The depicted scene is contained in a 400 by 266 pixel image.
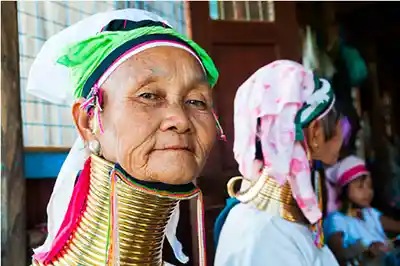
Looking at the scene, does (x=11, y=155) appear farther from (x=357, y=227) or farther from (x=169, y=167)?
(x=357, y=227)

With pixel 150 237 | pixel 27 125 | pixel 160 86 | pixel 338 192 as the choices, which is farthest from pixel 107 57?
pixel 338 192

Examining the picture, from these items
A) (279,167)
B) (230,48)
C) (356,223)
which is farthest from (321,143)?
(356,223)

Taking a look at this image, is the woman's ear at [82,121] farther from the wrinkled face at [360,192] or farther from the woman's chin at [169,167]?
the wrinkled face at [360,192]

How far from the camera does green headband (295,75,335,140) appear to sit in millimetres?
1944

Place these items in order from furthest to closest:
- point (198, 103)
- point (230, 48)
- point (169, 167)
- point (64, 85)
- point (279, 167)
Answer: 1. point (230, 48)
2. point (279, 167)
3. point (64, 85)
4. point (198, 103)
5. point (169, 167)

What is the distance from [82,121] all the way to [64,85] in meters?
0.24

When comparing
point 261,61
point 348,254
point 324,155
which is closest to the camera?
point 324,155

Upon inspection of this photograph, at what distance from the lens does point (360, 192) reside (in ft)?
10.1

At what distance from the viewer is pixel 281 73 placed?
1988 millimetres

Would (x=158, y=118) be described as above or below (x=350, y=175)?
above

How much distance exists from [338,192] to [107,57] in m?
2.41

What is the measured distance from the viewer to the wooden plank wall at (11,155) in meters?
1.73

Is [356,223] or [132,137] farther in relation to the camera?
[356,223]

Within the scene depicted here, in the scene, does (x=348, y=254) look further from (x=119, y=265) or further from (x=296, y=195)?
(x=119, y=265)
